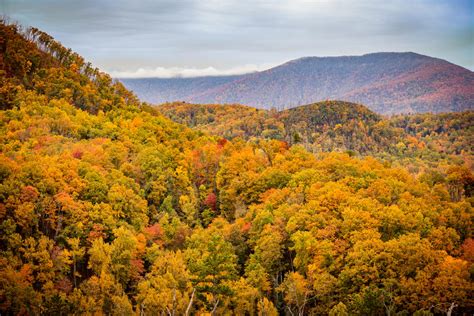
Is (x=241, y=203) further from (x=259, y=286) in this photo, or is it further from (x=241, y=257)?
(x=259, y=286)

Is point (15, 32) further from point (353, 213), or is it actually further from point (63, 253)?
point (353, 213)

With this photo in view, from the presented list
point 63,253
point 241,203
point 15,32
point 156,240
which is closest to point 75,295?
point 63,253

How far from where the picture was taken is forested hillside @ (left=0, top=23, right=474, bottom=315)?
50844mm

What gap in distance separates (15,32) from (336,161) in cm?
10097

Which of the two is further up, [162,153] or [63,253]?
[162,153]

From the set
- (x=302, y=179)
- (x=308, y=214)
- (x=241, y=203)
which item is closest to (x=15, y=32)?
(x=241, y=203)

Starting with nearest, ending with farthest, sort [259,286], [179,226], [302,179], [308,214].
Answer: [259,286]
[308,214]
[179,226]
[302,179]

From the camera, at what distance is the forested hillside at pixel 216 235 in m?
50.8

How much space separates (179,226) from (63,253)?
69.8ft

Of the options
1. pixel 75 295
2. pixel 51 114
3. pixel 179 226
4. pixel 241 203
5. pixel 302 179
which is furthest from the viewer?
pixel 51 114

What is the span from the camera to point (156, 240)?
69625 millimetres

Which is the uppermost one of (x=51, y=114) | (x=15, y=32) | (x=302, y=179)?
(x=15, y=32)

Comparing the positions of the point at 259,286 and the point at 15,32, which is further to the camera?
the point at 15,32

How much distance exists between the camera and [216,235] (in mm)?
63312
